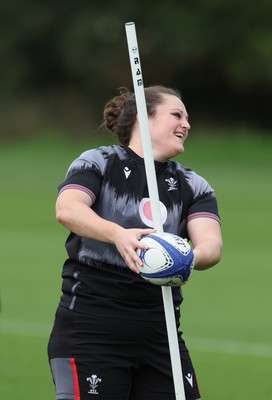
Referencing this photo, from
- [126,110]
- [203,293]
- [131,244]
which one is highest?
[203,293]

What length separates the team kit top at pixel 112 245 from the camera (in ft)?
18.9

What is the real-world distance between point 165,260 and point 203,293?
9323 millimetres

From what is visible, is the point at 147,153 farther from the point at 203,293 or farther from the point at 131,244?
the point at 203,293

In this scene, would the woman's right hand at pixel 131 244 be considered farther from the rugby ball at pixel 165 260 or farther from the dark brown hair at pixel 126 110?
the dark brown hair at pixel 126 110

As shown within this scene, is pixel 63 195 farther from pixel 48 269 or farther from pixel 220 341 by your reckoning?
pixel 48 269

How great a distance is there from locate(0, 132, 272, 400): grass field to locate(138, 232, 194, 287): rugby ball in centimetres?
375

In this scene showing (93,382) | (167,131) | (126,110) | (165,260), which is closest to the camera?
(165,260)

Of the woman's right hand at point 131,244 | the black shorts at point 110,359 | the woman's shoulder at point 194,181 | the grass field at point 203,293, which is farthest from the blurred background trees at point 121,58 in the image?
the woman's right hand at point 131,244

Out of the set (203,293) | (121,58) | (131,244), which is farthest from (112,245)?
(121,58)

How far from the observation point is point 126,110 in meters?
6.05

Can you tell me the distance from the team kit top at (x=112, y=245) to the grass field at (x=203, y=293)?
3129 mm

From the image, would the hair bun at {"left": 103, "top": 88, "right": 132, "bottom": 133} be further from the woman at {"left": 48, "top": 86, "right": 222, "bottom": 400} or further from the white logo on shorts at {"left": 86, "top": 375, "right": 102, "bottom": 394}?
the white logo on shorts at {"left": 86, "top": 375, "right": 102, "bottom": 394}

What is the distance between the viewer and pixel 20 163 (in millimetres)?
34938

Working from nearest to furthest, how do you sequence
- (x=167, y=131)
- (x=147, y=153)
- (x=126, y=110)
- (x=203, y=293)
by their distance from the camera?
1. (x=147, y=153)
2. (x=167, y=131)
3. (x=126, y=110)
4. (x=203, y=293)
